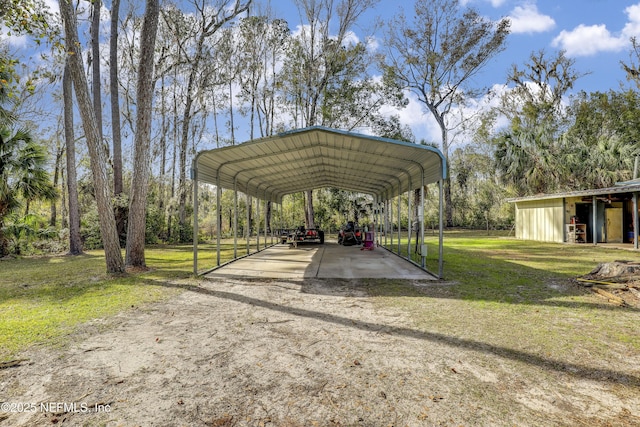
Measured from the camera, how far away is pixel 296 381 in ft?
8.85

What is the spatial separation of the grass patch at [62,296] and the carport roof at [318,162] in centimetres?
262

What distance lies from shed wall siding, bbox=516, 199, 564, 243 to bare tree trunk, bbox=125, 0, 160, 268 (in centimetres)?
1774

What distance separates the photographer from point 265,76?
24.5 metres

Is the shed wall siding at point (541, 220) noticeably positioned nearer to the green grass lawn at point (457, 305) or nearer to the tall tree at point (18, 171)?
the green grass lawn at point (457, 305)

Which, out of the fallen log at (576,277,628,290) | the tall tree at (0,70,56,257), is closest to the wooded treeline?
the tall tree at (0,70,56,257)

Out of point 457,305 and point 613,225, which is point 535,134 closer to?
point 613,225

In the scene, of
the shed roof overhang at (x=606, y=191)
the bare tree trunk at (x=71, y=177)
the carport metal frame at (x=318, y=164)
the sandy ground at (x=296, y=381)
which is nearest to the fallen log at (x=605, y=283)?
the carport metal frame at (x=318, y=164)

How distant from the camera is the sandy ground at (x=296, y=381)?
2205mm

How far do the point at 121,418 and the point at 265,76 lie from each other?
987 inches

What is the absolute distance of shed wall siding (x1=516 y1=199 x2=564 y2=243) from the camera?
1681 centimetres

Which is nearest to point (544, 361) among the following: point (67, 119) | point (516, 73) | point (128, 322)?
point (128, 322)

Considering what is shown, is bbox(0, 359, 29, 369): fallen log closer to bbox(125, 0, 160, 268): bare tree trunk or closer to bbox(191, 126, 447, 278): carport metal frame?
bbox(191, 126, 447, 278): carport metal frame

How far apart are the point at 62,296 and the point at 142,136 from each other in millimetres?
4170

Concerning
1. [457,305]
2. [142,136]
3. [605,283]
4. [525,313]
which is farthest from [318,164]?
[525,313]
